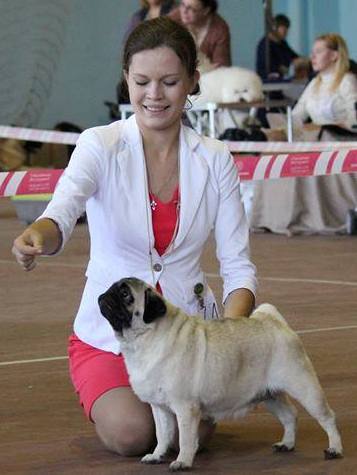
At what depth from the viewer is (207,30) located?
10.7 m

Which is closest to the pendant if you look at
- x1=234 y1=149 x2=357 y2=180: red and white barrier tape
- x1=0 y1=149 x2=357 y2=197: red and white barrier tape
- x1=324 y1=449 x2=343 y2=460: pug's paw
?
x1=324 y1=449 x2=343 y2=460: pug's paw

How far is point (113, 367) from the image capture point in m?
3.32

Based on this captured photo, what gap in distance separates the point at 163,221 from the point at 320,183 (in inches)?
224

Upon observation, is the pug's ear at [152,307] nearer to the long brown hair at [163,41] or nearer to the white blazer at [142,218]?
the white blazer at [142,218]

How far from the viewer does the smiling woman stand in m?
3.20

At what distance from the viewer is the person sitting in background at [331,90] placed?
938cm

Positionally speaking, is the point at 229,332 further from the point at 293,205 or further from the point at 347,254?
the point at 293,205

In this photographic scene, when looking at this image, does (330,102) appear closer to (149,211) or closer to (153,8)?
(153,8)

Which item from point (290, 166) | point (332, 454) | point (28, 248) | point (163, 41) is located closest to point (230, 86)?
point (290, 166)

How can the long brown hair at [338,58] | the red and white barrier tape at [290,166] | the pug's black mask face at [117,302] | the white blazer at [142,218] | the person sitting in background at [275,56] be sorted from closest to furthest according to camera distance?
the pug's black mask face at [117,302], the white blazer at [142,218], the red and white barrier tape at [290,166], the long brown hair at [338,58], the person sitting in background at [275,56]

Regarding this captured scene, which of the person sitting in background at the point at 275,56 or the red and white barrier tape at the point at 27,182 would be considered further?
the person sitting in background at the point at 275,56

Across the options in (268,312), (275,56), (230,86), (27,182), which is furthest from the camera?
(275,56)

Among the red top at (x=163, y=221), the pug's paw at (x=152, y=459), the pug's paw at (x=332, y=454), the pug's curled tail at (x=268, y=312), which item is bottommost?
the pug's paw at (x=332, y=454)

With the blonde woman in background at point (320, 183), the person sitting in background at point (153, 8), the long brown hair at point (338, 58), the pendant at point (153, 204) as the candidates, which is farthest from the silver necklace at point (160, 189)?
the person sitting in background at point (153, 8)
